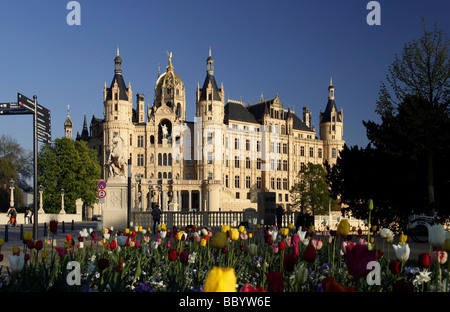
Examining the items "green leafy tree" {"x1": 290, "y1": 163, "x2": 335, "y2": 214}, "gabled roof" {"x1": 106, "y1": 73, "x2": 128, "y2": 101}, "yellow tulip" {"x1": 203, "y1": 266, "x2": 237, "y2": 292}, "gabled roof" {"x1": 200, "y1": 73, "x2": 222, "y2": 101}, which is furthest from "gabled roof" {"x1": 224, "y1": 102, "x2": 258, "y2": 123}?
"yellow tulip" {"x1": 203, "y1": 266, "x2": 237, "y2": 292}

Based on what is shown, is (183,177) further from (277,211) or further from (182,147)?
(277,211)

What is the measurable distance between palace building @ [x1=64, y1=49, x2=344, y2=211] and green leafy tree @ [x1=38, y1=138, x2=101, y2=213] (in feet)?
35.2

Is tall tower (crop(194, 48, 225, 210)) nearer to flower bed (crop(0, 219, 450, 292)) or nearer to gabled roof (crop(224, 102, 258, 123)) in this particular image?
gabled roof (crop(224, 102, 258, 123))

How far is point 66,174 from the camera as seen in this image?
53219 millimetres

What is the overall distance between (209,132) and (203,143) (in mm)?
1952

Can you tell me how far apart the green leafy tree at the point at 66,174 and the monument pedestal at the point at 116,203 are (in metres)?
34.0

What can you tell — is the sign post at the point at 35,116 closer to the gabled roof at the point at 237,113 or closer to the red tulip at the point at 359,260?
the red tulip at the point at 359,260

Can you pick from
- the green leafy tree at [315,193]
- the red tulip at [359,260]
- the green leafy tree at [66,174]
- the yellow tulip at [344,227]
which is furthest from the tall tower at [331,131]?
the red tulip at [359,260]

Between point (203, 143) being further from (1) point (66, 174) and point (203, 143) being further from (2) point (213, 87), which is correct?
(1) point (66, 174)

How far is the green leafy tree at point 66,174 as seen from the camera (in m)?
51.3

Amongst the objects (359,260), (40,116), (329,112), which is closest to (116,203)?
(40,116)

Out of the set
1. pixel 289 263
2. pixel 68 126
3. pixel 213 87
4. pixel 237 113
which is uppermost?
pixel 213 87

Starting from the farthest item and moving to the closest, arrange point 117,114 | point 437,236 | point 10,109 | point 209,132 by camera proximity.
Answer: point 209,132 → point 117,114 → point 10,109 → point 437,236
